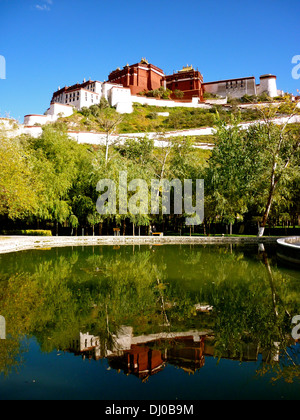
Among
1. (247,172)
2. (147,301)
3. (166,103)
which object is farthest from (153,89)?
(147,301)

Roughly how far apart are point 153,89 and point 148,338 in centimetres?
8823

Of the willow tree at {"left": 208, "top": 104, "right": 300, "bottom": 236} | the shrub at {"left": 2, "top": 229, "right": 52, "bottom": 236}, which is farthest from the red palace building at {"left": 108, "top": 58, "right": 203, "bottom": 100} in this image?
the shrub at {"left": 2, "top": 229, "right": 52, "bottom": 236}

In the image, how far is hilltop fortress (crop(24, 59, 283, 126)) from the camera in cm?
8006

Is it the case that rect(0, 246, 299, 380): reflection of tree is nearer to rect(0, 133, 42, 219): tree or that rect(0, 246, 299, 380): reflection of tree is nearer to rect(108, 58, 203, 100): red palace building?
rect(0, 133, 42, 219): tree

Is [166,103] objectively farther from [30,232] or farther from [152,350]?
[152,350]

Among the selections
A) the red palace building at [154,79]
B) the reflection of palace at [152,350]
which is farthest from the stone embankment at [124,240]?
the red palace building at [154,79]

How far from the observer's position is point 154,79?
285ft

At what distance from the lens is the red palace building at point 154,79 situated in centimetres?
8356

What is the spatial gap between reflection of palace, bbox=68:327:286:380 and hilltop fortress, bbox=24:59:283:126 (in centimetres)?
7654

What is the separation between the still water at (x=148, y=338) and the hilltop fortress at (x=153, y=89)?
7392 centimetres

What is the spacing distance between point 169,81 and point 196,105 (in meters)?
12.3

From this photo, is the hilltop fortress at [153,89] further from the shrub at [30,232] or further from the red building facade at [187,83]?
→ the shrub at [30,232]
